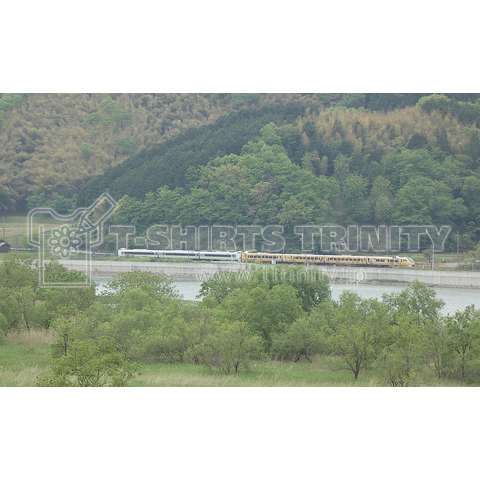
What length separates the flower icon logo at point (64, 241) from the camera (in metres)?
33.2

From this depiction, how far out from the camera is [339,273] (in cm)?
2797

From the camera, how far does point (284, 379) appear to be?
9461 mm

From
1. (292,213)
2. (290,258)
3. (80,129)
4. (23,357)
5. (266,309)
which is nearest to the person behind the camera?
(23,357)

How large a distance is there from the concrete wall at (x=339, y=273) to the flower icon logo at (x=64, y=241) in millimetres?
1473

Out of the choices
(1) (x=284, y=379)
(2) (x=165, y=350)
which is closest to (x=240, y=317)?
(2) (x=165, y=350)

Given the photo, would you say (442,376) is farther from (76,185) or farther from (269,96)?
Result: (269,96)

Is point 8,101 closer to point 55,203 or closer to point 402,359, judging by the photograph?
point 55,203

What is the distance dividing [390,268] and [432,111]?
22.6 m

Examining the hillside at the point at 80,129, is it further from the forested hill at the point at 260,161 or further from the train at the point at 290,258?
the train at the point at 290,258

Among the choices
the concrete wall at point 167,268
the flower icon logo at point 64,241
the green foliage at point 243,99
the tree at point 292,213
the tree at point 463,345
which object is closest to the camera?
the tree at point 463,345

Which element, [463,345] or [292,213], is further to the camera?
[292,213]

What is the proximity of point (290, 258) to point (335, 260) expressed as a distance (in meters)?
2.21

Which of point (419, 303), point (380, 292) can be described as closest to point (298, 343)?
point (419, 303)

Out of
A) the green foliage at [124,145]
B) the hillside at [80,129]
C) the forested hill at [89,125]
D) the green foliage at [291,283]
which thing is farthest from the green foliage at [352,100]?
the green foliage at [291,283]
